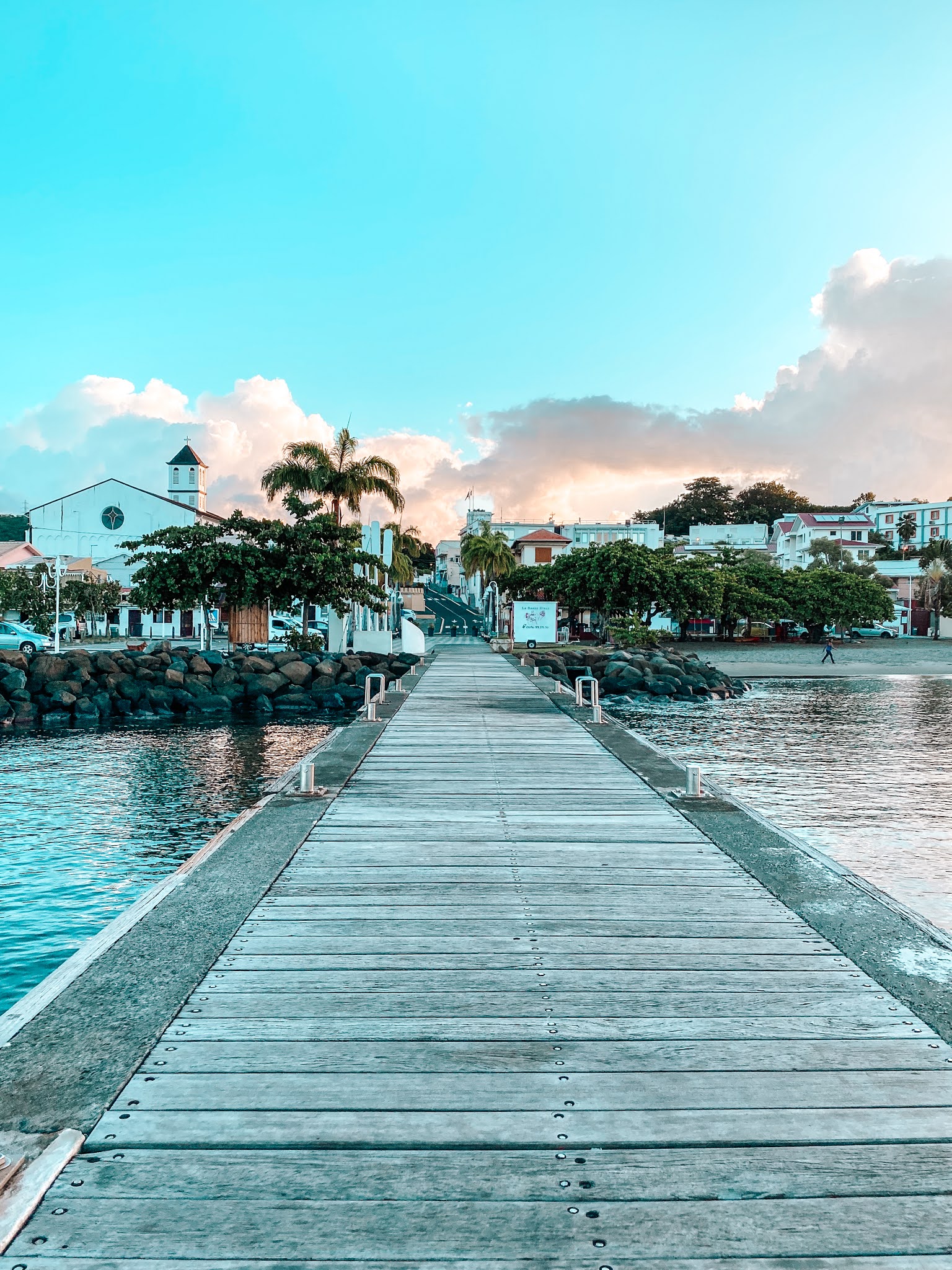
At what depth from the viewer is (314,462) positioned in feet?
141

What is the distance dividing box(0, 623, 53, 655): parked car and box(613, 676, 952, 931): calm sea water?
24.2m

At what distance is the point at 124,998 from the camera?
4.56 metres

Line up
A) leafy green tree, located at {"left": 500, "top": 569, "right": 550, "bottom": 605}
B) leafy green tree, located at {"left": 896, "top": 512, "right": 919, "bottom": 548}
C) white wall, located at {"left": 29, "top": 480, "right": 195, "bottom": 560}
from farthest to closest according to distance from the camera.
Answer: leafy green tree, located at {"left": 896, "top": 512, "right": 919, "bottom": 548}, white wall, located at {"left": 29, "top": 480, "right": 195, "bottom": 560}, leafy green tree, located at {"left": 500, "top": 569, "right": 550, "bottom": 605}

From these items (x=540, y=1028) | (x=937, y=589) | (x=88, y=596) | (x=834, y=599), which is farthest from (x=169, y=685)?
(x=937, y=589)

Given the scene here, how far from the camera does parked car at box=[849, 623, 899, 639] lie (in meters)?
74.9

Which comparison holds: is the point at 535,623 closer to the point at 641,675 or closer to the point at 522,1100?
the point at 641,675

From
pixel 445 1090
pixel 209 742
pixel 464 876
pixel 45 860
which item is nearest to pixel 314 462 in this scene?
pixel 209 742

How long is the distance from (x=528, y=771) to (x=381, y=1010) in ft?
23.5

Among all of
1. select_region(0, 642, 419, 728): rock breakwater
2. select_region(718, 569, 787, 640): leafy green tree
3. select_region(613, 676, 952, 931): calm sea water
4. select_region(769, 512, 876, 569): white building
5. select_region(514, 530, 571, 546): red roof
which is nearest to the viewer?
select_region(613, 676, 952, 931): calm sea water

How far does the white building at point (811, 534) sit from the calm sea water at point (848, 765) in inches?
2681

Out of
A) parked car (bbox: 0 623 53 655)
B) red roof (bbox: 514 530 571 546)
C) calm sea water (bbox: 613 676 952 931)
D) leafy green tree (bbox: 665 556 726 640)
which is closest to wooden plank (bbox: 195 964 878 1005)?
calm sea water (bbox: 613 676 952 931)

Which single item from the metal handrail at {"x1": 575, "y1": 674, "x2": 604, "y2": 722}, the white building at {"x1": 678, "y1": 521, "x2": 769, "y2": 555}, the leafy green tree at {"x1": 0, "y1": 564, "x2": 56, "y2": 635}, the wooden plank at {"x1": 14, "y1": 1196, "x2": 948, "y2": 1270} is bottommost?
the wooden plank at {"x1": 14, "y1": 1196, "x2": 948, "y2": 1270}

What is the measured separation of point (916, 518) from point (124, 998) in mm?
118204

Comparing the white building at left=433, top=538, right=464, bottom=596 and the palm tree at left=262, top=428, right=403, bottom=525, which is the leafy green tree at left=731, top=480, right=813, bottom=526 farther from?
the palm tree at left=262, top=428, right=403, bottom=525
